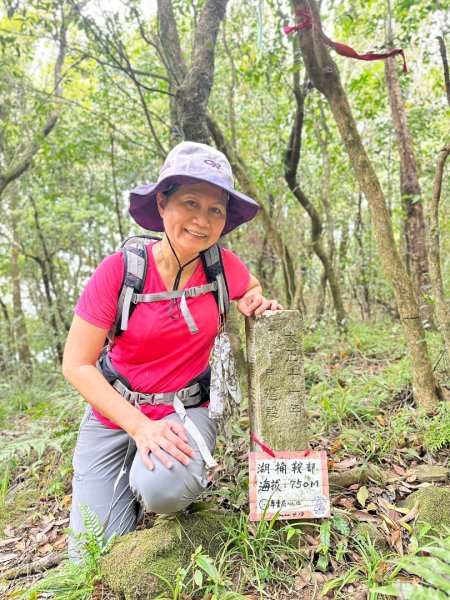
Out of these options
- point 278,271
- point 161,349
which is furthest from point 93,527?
point 278,271

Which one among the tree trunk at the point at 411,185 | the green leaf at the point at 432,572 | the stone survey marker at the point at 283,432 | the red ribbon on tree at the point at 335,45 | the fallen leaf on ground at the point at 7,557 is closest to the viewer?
the green leaf at the point at 432,572

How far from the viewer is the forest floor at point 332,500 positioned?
81.1 inches

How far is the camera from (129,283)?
2463mm

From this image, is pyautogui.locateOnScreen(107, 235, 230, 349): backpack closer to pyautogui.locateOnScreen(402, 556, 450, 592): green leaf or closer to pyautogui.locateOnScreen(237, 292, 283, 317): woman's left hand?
pyautogui.locateOnScreen(237, 292, 283, 317): woman's left hand

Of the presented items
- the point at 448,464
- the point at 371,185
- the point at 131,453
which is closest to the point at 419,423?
the point at 448,464

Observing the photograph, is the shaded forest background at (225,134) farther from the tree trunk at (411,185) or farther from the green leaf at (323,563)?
the green leaf at (323,563)

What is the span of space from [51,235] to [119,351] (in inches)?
362

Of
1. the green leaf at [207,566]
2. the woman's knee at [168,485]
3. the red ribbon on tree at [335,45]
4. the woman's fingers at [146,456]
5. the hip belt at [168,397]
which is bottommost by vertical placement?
the green leaf at [207,566]

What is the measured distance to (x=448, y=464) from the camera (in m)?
2.87

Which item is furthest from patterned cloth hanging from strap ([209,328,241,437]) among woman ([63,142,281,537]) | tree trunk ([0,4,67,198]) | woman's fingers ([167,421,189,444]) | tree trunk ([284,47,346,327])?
tree trunk ([0,4,67,198])

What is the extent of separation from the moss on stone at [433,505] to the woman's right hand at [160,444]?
1.31 m

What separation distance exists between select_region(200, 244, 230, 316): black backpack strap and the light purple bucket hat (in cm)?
28

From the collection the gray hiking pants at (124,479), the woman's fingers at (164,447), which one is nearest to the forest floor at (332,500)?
the gray hiking pants at (124,479)

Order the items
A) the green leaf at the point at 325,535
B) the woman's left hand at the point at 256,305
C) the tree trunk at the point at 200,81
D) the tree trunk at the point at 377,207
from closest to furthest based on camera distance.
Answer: the green leaf at the point at 325,535 → the woman's left hand at the point at 256,305 → the tree trunk at the point at 377,207 → the tree trunk at the point at 200,81
